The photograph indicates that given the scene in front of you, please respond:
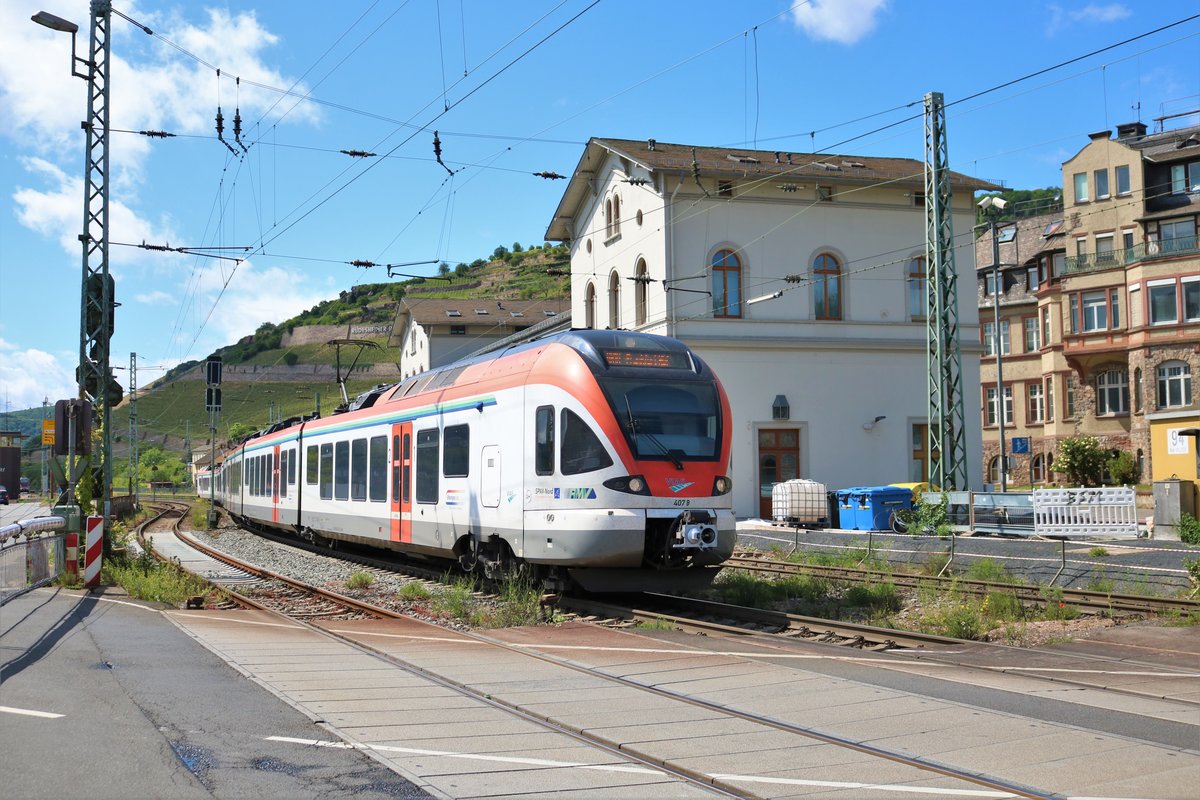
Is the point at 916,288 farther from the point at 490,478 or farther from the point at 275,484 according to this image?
the point at 490,478

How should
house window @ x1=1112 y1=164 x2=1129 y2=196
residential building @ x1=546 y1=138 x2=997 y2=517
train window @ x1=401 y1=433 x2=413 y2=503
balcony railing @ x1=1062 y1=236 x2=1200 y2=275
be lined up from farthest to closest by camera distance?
house window @ x1=1112 y1=164 x2=1129 y2=196 < balcony railing @ x1=1062 y1=236 x2=1200 y2=275 < residential building @ x1=546 y1=138 x2=997 y2=517 < train window @ x1=401 y1=433 x2=413 y2=503

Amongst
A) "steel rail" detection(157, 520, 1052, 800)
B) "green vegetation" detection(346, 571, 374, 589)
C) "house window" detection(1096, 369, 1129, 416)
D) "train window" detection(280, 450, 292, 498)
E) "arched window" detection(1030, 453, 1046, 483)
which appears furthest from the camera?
"arched window" detection(1030, 453, 1046, 483)

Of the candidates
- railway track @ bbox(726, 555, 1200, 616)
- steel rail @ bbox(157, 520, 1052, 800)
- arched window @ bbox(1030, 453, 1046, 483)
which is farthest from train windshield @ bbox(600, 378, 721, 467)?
arched window @ bbox(1030, 453, 1046, 483)

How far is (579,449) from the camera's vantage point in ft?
45.1

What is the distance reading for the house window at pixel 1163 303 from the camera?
48.9 m

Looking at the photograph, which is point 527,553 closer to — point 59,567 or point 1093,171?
point 59,567

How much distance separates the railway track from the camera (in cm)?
1364

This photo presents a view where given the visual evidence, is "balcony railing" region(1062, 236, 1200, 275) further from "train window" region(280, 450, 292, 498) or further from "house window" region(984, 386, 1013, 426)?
"train window" region(280, 450, 292, 498)

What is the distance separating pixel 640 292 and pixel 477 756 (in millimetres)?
29614

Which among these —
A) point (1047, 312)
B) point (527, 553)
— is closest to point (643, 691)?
point (527, 553)

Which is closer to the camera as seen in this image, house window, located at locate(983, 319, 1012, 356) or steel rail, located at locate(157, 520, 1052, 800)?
steel rail, located at locate(157, 520, 1052, 800)

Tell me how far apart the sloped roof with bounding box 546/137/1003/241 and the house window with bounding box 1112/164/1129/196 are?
19.5 meters

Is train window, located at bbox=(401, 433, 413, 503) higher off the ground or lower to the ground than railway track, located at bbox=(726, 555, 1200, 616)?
higher

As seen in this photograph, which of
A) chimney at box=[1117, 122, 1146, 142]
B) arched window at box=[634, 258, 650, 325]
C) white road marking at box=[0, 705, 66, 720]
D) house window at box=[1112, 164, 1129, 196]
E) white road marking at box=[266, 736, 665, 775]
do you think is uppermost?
chimney at box=[1117, 122, 1146, 142]
